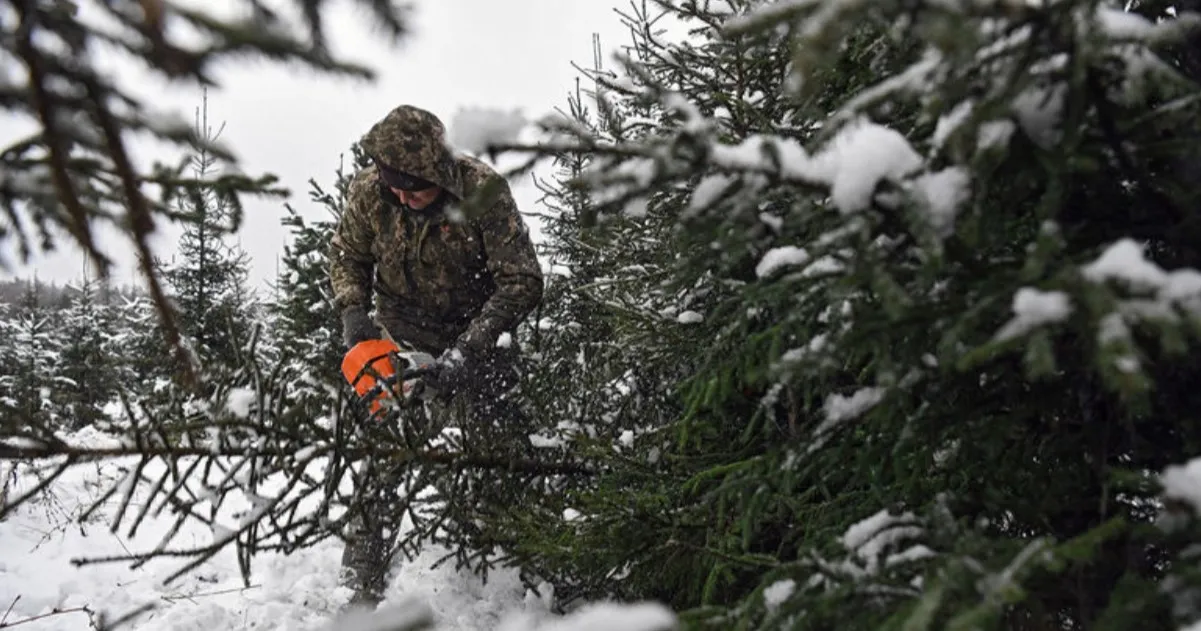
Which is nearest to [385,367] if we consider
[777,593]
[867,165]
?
[777,593]

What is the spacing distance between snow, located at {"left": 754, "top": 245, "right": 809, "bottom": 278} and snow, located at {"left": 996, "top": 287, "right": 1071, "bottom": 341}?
0.53 meters

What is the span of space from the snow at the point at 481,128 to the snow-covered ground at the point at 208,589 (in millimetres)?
3087

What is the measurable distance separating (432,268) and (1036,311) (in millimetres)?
4270

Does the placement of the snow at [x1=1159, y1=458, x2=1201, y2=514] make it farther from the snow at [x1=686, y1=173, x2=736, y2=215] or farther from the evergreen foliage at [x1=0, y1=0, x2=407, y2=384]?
the evergreen foliage at [x1=0, y1=0, x2=407, y2=384]

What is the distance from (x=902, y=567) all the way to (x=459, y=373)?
3.09m

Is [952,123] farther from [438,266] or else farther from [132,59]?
[438,266]

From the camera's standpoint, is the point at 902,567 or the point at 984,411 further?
the point at 984,411

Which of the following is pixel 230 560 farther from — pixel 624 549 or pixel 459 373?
pixel 624 549

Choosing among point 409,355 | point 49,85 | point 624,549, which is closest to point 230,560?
point 409,355

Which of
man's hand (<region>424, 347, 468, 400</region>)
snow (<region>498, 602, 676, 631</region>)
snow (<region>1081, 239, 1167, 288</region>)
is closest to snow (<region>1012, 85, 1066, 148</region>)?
snow (<region>1081, 239, 1167, 288</region>)

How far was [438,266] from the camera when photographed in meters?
5.00

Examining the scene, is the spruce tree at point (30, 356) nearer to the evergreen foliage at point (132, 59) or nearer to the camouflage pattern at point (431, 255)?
the camouflage pattern at point (431, 255)

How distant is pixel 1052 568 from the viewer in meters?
1.15

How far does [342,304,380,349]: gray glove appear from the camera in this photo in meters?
4.92
